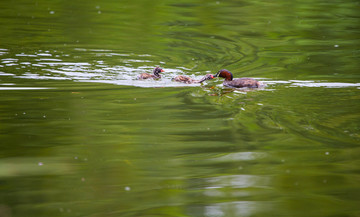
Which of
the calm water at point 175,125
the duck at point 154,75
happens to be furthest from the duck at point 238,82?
the duck at point 154,75

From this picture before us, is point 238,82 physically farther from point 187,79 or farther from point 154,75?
point 154,75

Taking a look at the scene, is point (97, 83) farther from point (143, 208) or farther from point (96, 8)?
point (96, 8)

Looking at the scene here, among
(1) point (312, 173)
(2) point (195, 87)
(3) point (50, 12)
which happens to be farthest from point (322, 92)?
(3) point (50, 12)

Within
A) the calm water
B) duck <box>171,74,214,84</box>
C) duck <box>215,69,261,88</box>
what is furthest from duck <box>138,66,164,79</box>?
duck <box>215,69,261,88</box>

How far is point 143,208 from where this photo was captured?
14.6 feet

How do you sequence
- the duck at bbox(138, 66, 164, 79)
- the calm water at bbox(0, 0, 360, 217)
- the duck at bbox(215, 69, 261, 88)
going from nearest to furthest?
the calm water at bbox(0, 0, 360, 217) < the duck at bbox(215, 69, 261, 88) < the duck at bbox(138, 66, 164, 79)

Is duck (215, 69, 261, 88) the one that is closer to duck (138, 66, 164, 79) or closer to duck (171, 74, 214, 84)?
duck (171, 74, 214, 84)

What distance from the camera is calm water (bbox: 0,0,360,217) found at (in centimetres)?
470

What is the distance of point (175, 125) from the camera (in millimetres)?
6770

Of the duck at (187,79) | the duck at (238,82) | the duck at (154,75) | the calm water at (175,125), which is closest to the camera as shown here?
the calm water at (175,125)

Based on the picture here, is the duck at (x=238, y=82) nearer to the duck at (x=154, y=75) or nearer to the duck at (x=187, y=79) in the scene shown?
the duck at (x=187, y=79)

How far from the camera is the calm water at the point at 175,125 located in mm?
4703

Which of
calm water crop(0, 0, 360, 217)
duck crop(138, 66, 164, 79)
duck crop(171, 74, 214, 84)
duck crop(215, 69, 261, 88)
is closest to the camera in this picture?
calm water crop(0, 0, 360, 217)

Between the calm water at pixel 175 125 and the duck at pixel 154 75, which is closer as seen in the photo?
the calm water at pixel 175 125
